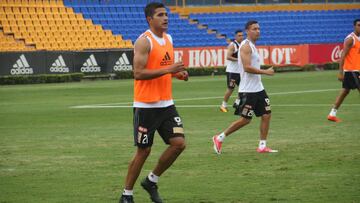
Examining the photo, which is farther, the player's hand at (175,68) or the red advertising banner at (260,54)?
the red advertising banner at (260,54)

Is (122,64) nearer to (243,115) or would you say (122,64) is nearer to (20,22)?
(20,22)

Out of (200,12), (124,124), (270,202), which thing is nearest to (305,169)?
(270,202)

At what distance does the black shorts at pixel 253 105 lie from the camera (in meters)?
14.7

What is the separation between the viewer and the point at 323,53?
48969 mm

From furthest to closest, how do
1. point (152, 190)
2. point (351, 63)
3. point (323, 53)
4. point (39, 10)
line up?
point (323, 53) → point (39, 10) → point (351, 63) → point (152, 190)

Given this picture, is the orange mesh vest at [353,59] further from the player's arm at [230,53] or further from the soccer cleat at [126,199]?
the soccer cleat at [126,199]

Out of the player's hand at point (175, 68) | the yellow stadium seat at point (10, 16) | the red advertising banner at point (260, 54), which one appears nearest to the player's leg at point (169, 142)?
the player's hand at point (175, 68)

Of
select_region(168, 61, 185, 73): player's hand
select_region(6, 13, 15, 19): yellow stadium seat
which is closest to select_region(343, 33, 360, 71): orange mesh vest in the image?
select_region(168, 61, 185, 73): player's hand

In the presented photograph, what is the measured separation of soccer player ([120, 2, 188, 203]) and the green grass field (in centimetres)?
52

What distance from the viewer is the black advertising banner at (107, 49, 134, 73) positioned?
131 feet

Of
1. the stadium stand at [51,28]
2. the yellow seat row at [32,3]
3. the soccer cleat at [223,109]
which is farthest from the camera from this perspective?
the yellow seat row at [32,3]

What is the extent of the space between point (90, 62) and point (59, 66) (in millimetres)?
1583

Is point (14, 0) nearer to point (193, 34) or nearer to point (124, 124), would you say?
point (193, 34)

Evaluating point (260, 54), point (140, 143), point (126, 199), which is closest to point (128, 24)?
point (260, 54)
